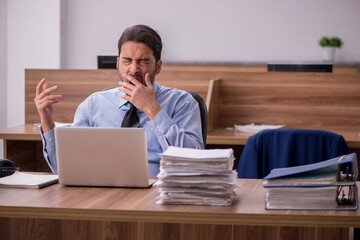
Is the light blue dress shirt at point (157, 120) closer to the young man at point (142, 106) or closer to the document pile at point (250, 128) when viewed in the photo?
the young man at point (142, 106)

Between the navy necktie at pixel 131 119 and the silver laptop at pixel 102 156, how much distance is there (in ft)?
1.60

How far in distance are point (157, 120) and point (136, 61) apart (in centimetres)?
25

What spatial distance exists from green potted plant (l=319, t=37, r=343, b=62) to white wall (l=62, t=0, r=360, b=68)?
7.4 inches

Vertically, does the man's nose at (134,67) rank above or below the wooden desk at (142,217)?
above

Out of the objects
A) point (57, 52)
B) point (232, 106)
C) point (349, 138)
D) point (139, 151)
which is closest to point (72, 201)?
point (139, 151)

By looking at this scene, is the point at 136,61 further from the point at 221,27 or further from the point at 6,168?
the point at 221,27

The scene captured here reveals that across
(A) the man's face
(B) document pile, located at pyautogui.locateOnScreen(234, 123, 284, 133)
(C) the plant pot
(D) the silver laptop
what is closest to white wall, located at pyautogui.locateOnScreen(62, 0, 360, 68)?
(C) the plant pot

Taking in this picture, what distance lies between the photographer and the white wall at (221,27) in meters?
6.55

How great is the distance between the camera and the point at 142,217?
4.28 ft

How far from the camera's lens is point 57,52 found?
6.41m

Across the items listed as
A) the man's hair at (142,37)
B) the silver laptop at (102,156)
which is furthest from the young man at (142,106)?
the silver laptop at (102,156)

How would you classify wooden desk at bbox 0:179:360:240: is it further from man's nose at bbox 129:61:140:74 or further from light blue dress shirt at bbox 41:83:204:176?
man's nose at bbox 129:61:140:74

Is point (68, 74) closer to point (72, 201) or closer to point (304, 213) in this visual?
point (72, 201)

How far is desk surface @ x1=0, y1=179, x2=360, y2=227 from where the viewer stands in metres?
1.27
